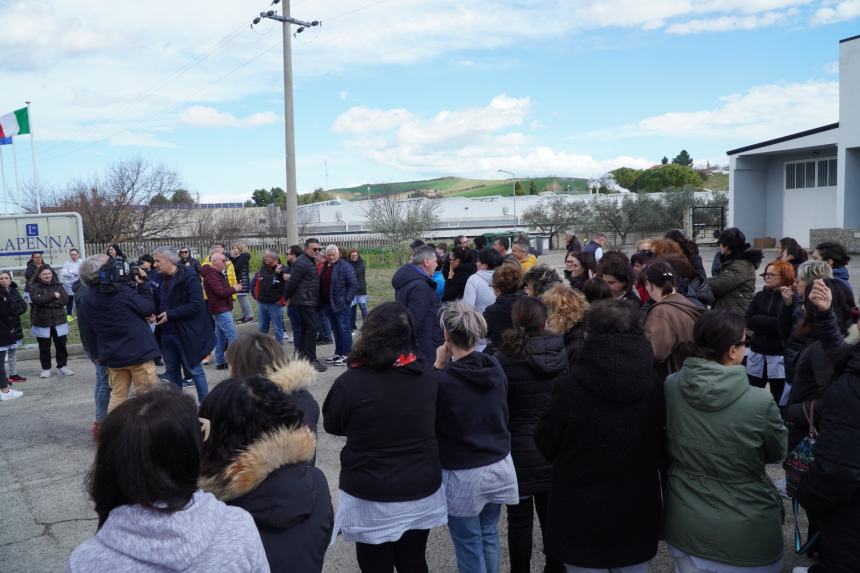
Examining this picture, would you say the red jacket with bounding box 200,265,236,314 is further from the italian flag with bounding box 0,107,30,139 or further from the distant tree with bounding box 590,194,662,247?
the distant tree with bounding box 590,194,662,247

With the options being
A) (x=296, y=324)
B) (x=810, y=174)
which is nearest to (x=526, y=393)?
(x=296, y=324)

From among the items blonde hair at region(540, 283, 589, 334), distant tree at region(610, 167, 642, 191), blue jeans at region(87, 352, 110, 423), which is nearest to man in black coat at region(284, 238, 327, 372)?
blue jeans at region(87, 352, 110, 423)

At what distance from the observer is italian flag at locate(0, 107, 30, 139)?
18664mm

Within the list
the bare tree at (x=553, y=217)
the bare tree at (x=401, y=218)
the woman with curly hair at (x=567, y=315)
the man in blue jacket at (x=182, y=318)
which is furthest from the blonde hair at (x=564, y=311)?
the bare tree at (x=553, y=217)

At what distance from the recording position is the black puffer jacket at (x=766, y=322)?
19.1 ft

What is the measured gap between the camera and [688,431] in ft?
9.43

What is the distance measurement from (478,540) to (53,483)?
423cm

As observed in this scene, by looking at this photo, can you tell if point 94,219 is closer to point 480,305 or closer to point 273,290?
point 273,290

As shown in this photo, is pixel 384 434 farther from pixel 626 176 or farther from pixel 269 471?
pixel 626 176

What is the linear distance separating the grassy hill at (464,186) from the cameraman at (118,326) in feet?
374

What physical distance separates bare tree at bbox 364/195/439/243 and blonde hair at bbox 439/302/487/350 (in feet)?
130

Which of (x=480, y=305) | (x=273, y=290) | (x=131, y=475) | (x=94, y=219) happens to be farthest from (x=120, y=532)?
(x=94, y=219)

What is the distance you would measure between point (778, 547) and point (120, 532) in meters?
2.63

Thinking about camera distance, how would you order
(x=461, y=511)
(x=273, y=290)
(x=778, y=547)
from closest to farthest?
(x=778, y=547), (x=461, y=511), (x=273, y=290)
